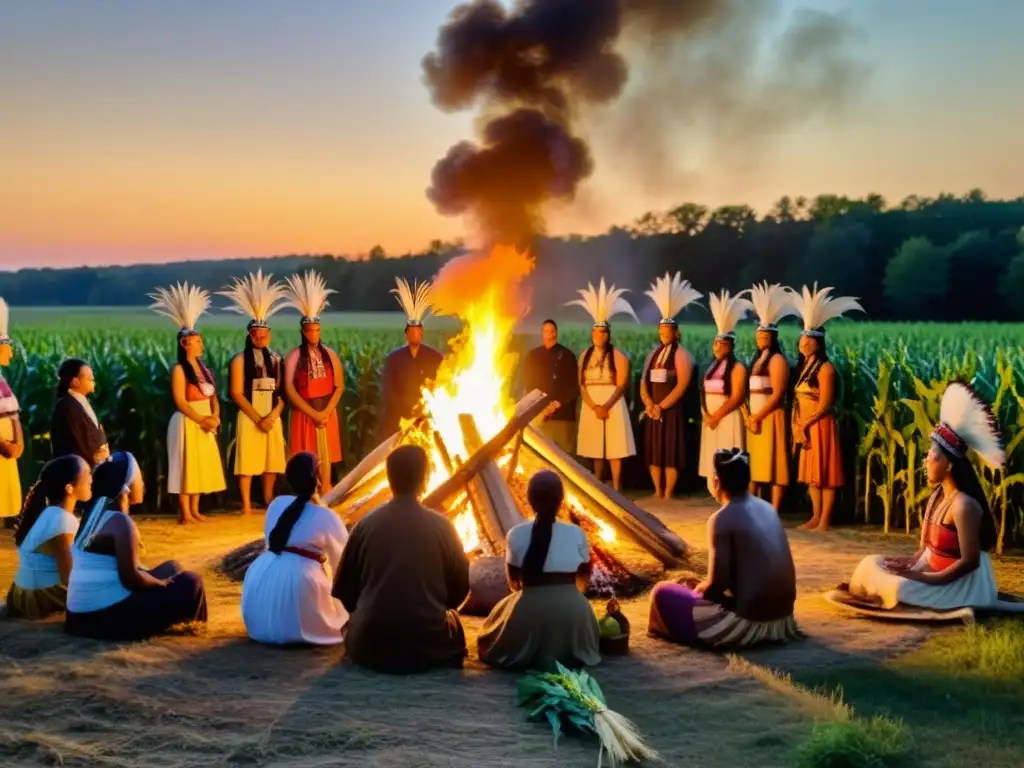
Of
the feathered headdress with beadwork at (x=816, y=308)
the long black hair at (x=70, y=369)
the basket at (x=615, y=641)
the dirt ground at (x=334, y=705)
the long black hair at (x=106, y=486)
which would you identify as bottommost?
the dirt ground at (x=334, y=705)

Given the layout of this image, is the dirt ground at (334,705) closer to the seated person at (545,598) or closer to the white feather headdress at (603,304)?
the seated person at (545,598)

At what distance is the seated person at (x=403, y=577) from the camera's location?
591cm

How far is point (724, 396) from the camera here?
11.8m

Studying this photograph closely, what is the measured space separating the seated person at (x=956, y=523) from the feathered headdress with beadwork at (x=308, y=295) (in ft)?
22.1

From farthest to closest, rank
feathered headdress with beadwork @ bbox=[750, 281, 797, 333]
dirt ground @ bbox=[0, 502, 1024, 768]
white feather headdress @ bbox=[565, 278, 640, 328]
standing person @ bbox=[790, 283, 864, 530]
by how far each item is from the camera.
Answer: white feather headdress @ bbox=[565, 278, 640, 328] → feathered headdress with beadwork @ bbox=[750, 281, 797, 333] → standing person @ bbox=[790, 283, 864, 530] → dirt ground @ bbox=[0, 502, 1024, 768]

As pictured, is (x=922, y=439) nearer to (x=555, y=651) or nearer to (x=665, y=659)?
(x=665, y=659)

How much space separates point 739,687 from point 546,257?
40.7 ft

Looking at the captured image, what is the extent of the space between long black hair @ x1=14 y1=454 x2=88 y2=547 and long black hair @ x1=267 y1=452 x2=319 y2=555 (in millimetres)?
1519

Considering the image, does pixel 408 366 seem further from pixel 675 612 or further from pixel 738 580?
pixel 738 580

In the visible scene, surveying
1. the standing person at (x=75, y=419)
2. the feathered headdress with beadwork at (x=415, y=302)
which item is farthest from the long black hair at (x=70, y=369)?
the feathered headdress with beadwork at (x=415, y=302)

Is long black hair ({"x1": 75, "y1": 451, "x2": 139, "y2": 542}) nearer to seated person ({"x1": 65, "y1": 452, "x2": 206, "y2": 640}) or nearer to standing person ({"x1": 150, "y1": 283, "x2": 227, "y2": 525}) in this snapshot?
seated person ({"x1": 65, "y1": 452, "x2": 206, "y2": 640})

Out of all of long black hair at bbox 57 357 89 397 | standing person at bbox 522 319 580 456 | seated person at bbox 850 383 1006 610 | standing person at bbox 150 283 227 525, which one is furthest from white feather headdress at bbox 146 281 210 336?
seated person at bbox 850 383 1006 610

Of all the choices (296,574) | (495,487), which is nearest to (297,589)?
(296,574)

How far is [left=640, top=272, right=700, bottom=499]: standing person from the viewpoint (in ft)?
41.1
